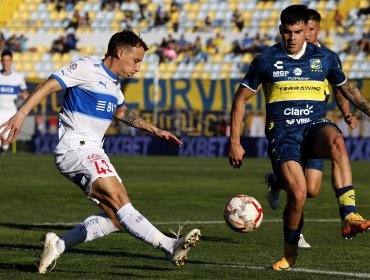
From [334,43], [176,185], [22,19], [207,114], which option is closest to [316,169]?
[176,185]

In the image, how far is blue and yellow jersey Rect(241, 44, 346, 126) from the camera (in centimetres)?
884

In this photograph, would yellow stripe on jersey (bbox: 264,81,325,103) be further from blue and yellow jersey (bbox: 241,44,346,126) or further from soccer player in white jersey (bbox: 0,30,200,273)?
soccer player in white jersey (bbox: 0,30,200,273)

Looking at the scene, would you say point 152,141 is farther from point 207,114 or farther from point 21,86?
point 21,86

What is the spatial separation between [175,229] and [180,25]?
103ft

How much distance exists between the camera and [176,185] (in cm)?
2073

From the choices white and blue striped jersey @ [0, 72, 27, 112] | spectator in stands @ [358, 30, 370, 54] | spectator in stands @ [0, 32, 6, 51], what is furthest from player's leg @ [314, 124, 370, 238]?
spectator in stands @ [0, 32, 6, 51]

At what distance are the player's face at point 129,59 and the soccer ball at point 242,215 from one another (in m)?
1.72

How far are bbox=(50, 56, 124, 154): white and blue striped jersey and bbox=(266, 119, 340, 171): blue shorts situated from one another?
1488 mm

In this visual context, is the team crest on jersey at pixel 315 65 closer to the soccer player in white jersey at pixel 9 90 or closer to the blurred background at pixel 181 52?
the soccer player in white jersey at pixel 9 90

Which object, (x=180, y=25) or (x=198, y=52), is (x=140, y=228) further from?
(x=180, y=25)

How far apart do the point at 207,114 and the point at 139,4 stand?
10891 millimetres

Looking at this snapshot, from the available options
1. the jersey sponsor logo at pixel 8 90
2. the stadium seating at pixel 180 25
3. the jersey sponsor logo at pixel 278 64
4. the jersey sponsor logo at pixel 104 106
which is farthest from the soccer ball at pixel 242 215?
the stadium seating at pixel 180 25

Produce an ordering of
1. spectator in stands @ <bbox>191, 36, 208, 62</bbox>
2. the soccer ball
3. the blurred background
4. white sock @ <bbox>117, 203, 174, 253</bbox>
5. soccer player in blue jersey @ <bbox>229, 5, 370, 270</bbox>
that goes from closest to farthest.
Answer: white sock @ <bbox>117, 203, 174, 253</bbox> → soccer player in blue jersey @ <bbox>229, 5, 370, 270</bbox> → the soccer ball → the blurred background → spectator in stands @ <bbox>191, 36, 208, 62</bbox>

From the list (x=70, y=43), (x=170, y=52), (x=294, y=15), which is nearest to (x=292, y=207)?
(x=294, y=15)
